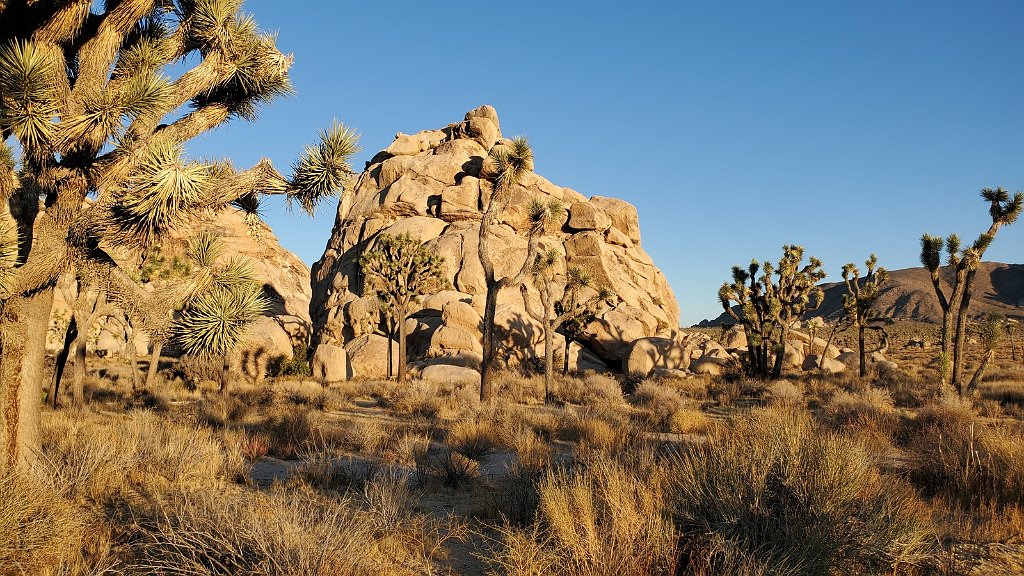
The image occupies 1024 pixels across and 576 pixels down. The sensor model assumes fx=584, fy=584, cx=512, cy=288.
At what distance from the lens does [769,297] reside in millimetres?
25016

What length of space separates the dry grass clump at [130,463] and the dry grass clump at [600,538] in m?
3.88

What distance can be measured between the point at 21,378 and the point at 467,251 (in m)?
33.1

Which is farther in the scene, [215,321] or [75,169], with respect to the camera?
[215,321]

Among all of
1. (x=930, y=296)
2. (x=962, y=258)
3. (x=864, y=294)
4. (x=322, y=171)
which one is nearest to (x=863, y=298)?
(x=864, y=294)

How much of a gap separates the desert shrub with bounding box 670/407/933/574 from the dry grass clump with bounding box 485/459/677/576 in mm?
217

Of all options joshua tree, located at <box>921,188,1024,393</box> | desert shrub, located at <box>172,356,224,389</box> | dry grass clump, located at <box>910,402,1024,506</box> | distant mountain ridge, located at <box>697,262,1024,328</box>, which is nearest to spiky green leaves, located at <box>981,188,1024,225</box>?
joshua tree, located at <box>921,188,1024,393</box>

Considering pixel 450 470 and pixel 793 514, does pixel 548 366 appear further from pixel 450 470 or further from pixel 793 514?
pixel 793 514

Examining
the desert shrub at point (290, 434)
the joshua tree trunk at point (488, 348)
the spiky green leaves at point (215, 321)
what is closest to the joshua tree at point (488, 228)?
the joshua tree trunk at point (488, 348)

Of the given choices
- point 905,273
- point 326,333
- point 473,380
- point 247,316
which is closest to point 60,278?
point 247,316

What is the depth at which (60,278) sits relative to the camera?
719 cm

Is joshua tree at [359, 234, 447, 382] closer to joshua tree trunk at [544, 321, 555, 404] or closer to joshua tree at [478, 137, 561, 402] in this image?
joshua tree trunk at [544, 321, 555, 404]

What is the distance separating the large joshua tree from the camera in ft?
21.1

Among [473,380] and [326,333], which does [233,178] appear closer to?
[473,380]

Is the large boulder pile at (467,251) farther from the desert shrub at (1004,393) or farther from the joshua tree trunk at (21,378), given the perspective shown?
the joshua tree trunk at (21,378)
